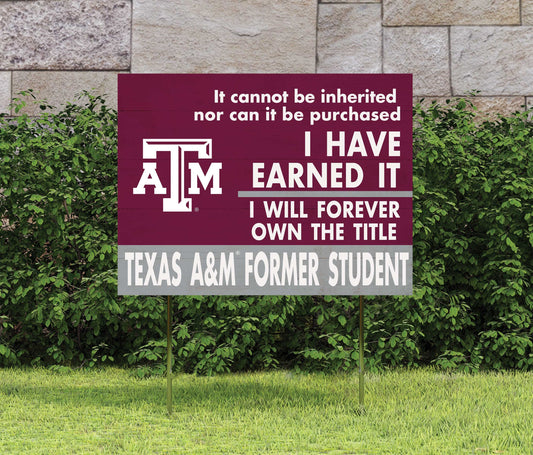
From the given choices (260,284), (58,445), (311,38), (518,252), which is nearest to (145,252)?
(260,284)

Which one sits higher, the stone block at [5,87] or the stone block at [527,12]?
the stone block at [527,12]

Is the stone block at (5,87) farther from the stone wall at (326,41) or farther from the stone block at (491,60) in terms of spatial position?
the stone block at (491,60)

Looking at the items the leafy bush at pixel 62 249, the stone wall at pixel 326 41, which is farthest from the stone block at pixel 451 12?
the leafy bush at pixel 62 249

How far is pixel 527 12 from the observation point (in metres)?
9.41

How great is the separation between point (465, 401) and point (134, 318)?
10.1ft

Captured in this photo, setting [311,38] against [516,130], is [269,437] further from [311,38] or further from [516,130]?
[311,38]

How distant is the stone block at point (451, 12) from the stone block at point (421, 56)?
0.10 meters

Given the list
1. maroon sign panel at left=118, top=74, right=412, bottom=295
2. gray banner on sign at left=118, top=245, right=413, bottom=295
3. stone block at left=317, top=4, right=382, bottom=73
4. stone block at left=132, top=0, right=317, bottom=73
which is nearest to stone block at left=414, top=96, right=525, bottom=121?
stone block at left=317, top=4, right=382, bottom=73

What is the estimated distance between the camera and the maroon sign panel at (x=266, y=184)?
20.3 ft

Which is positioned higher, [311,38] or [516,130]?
[311,38]

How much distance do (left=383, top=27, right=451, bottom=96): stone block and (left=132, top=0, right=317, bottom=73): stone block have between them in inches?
32.9

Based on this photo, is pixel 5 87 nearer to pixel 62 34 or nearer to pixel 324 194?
pixel 62 34

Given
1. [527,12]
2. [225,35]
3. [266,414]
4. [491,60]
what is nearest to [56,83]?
[225,35]

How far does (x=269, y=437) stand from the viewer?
553 centimetres
